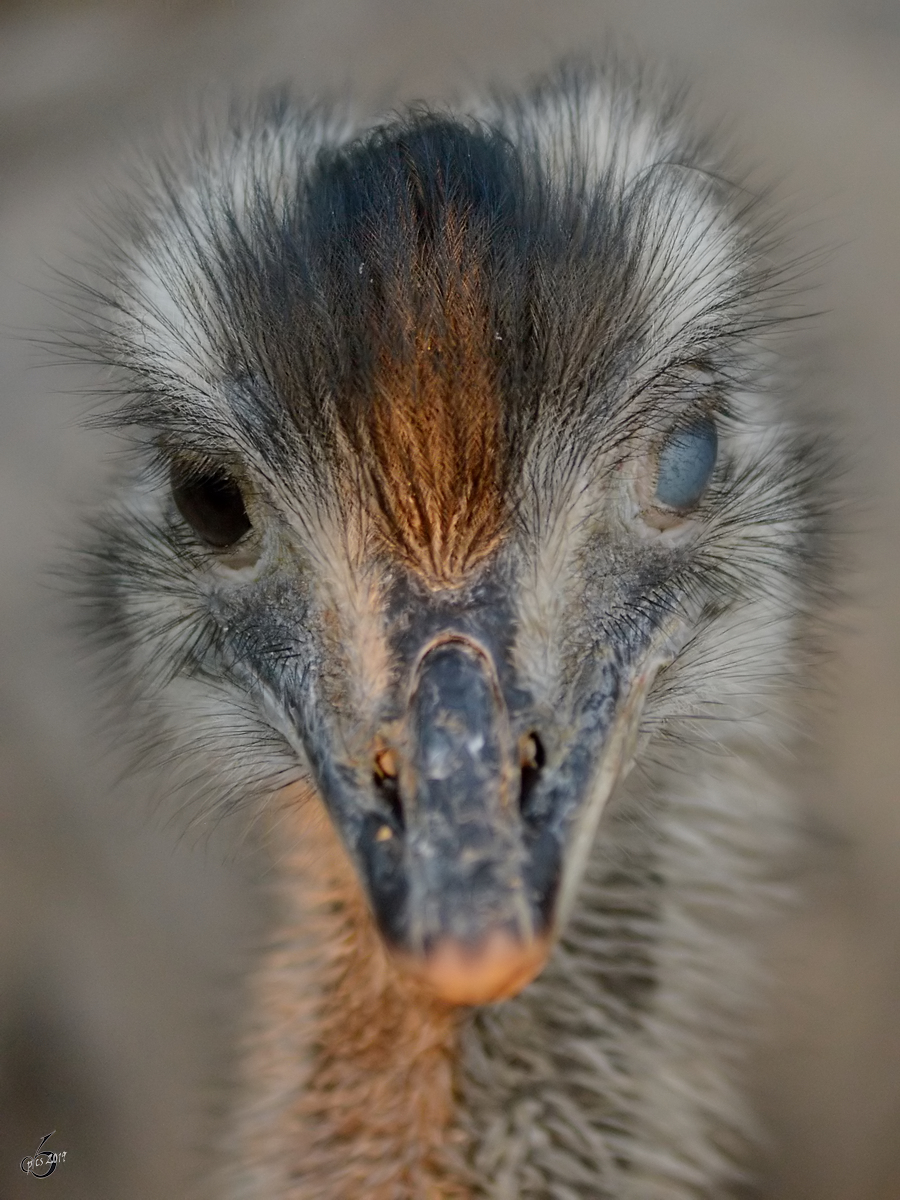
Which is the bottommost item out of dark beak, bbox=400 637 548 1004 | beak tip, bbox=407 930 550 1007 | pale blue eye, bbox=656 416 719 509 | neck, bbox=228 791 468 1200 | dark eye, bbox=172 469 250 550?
neck, bbox=228 791 468 1200

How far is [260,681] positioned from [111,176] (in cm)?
185

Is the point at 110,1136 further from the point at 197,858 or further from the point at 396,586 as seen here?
the point at 396,586

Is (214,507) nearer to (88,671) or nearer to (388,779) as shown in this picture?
(388,779)

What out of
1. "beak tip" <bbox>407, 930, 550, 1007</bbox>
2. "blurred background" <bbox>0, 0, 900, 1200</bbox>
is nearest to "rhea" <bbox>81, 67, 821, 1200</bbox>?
"beak tip" <bbox>407, 930, 550, 1007</bbox>

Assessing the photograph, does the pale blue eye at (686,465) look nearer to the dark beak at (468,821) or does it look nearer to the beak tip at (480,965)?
the dark beak at (468,821)

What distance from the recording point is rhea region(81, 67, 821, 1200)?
1.02 metres

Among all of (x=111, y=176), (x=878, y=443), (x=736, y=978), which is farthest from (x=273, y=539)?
(x=111, y=176)

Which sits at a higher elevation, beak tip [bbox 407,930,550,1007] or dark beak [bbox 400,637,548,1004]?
dark beak [bbox 400,637,548,1004]

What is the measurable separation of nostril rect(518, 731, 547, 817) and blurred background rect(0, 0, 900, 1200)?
2.94ft

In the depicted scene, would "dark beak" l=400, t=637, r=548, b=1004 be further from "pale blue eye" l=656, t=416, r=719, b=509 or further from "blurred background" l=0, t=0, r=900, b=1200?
"blurred background" l=0, t=0, r=900, b=1200

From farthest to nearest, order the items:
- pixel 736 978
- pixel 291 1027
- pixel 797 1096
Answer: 1. pixel 797 1096
2. pixel 736 978
3. pixel 291 1027

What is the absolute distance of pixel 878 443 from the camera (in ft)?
8.17

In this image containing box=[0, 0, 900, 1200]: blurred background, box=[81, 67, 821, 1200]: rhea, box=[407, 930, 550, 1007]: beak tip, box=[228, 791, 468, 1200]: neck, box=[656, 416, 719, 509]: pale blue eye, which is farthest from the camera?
box=[0, 0, 900, 1200]: blurred background

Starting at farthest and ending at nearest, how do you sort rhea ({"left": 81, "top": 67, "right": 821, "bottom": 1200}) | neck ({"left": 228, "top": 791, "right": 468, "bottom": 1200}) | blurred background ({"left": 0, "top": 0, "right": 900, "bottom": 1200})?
blurred background ({"left": 0, "top": 0, "right": 900, "bottom": 1200}) → neck ({"left": 228, "top": 791, "right": 468, "bottom": 1200}) → rhea ({"left": 81, "top": 67, "right": 821, "bottom": 1200})
